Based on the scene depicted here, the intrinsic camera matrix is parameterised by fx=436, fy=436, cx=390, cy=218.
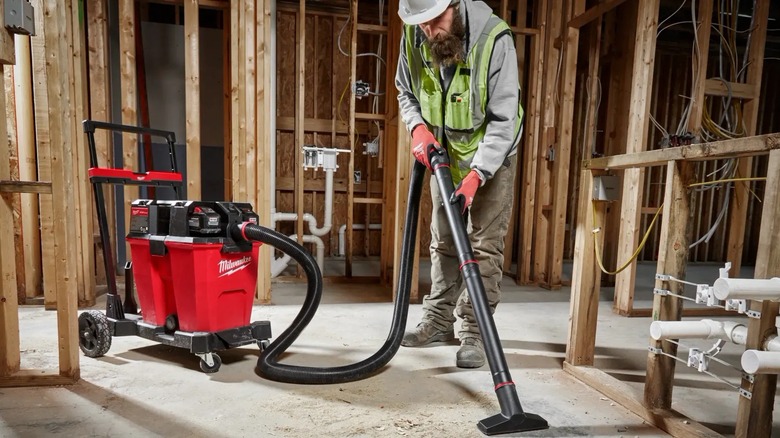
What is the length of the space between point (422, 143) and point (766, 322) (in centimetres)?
113

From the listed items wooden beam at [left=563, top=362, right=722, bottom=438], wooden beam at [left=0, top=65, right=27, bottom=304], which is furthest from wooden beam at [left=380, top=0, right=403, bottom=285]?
wooden beam at [left=0, top=65, right=27, bottom=304]

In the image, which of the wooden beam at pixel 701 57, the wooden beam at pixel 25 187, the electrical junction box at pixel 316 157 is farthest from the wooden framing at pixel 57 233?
the wooden beam at pixel 701 57

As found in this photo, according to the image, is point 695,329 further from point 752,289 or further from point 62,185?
point 62,185

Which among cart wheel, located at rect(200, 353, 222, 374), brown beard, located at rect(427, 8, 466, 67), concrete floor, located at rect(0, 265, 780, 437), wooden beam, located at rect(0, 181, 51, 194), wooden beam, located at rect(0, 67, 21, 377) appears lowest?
concrete floor, located at rect(0, 265, 780, 437)

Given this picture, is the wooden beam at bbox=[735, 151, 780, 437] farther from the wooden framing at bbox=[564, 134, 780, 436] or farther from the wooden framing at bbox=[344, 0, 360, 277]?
the wooden framing at bbox=[344, 0, 360, 277]

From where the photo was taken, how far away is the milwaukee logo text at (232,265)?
5.03 feet

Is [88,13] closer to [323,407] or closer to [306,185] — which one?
[306,185]

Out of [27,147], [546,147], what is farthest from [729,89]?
[27,147]

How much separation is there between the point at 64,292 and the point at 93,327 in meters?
0.31

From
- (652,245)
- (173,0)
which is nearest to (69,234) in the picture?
(173,0)

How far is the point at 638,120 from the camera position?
2564 millimetres

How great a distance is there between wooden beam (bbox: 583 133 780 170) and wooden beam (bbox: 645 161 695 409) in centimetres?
4

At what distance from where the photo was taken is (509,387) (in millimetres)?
1213

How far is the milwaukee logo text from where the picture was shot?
1.53 meters
